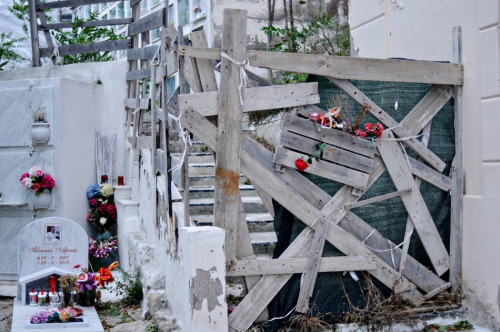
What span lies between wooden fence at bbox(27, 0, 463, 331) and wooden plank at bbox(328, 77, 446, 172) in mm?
10

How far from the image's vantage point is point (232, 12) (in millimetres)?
5426

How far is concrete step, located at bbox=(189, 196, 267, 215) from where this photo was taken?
8359 mm

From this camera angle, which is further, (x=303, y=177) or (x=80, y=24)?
(x=80, y=24)

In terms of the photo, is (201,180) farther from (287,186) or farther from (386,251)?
(386,251)

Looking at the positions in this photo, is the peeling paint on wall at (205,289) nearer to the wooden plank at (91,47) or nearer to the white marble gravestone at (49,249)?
the white marble gravestone at (49,249)

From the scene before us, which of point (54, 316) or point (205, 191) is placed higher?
point (205, 191)

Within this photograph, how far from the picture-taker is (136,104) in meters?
9.79

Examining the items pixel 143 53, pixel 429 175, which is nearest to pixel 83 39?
pixel 143 53

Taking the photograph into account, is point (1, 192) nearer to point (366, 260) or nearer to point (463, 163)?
point (366, 260)

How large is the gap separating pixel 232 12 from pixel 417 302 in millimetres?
3428

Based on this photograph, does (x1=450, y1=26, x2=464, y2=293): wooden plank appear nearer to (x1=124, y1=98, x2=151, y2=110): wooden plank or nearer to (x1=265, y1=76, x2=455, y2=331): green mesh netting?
(x1=265, y1=76, x2=455, y2=331): green mesh netting

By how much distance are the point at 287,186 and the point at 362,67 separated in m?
1.41

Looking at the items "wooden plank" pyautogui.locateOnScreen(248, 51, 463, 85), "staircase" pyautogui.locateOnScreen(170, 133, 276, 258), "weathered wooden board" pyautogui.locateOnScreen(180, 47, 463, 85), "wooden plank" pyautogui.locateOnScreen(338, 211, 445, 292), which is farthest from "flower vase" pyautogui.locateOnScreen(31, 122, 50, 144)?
"wooden plank" pyautogui.locateOnScreen(338, 211, 445, 292)

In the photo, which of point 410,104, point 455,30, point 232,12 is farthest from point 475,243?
point 232,12
